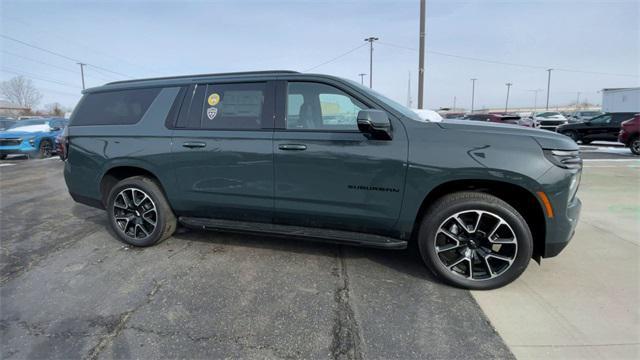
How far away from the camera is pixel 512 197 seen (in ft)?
10.2

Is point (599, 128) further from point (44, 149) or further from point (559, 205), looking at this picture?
point (44, 149)

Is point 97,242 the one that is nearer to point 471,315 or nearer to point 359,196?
point 359,196

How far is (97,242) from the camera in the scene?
13.9ft

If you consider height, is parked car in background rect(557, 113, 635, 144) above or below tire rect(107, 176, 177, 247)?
above

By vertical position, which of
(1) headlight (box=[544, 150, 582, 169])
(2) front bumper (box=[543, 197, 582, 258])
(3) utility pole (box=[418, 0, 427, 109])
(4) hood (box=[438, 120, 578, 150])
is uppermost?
(3) utility pole (box=[418, 0, 427, 109])

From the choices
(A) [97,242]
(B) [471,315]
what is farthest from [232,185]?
(B) [471,315]

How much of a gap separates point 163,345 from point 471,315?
7.15 ft

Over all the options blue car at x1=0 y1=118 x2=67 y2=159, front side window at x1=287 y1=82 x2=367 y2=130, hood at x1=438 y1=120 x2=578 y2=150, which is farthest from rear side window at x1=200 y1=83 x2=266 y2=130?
blue car at x1=0 y1=118 x2=67 y2=159

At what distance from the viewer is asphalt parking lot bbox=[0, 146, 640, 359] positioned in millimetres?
2336

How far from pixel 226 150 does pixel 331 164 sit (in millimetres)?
1051

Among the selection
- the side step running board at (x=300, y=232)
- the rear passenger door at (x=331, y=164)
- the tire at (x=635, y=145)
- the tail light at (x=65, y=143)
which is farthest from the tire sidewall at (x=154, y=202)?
the tire at (x=635, y=145)

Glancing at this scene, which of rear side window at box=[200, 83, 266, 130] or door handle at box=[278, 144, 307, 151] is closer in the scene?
door handle at box=[278, 144, 307, 151]

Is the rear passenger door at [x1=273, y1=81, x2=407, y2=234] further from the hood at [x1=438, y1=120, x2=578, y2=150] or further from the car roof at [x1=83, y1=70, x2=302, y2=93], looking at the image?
the hood at [x1=438, y1=120, x2=578, y2=150]

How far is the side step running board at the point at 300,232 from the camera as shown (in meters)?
3.13
